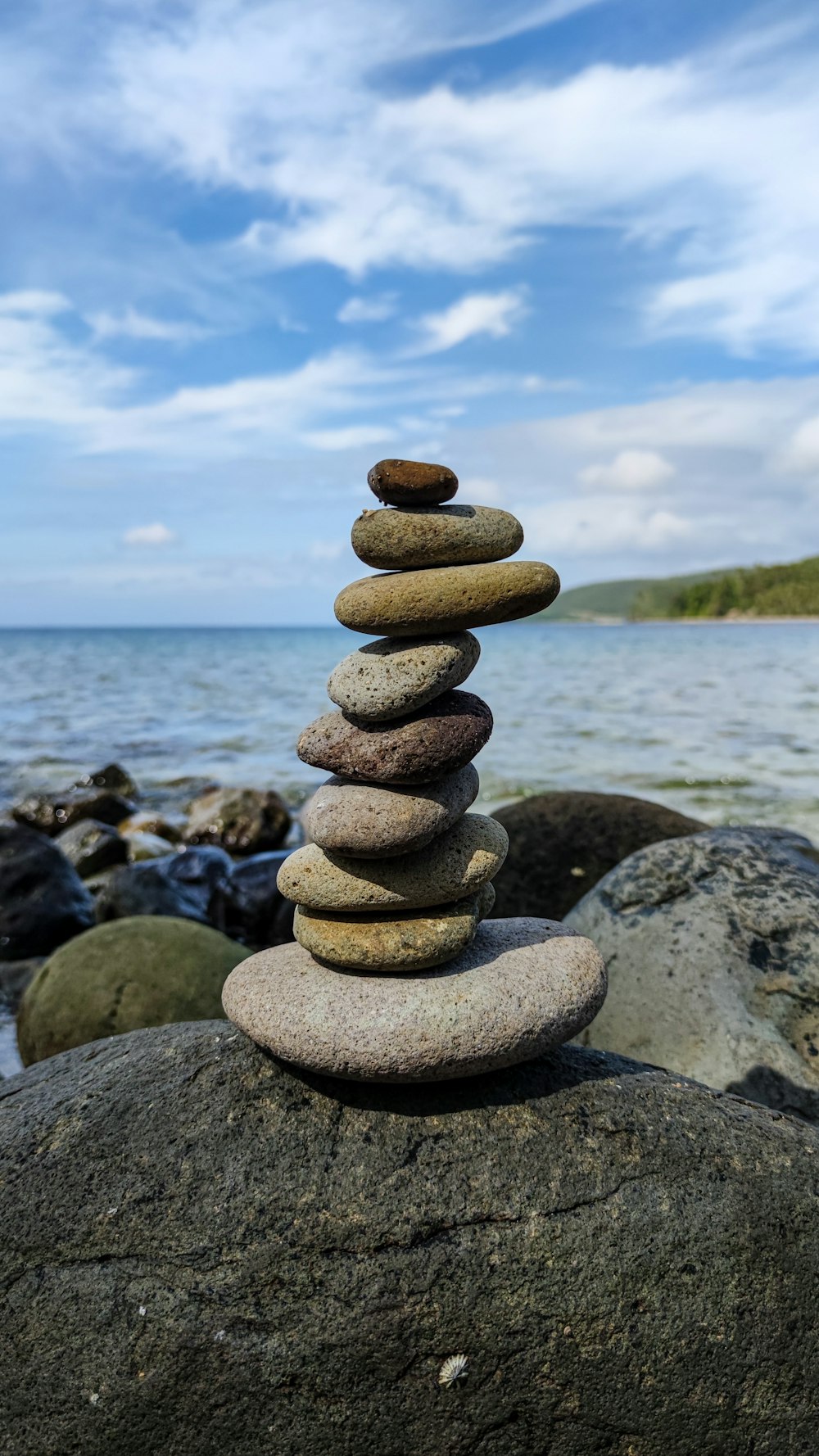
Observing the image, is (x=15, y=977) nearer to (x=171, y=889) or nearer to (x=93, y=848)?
(x=171, y=889)

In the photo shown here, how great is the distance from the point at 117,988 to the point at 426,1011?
289cm

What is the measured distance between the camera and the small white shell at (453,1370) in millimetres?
2432

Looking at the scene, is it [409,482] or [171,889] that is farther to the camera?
[171,889]

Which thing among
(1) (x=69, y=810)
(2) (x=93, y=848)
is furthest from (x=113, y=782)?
(2) (x=93, y=848)

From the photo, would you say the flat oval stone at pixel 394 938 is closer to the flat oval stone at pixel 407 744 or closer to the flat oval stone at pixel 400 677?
the flat oval stone at pixel 407 744

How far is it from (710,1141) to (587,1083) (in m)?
0.36

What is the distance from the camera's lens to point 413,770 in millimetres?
2807

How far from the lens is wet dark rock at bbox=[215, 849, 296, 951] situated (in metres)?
8.15

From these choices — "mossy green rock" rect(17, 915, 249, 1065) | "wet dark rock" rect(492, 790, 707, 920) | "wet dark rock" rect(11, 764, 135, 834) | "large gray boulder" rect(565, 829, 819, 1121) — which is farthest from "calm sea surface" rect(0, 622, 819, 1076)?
"large gray boulder" rect(565, 829, 819, 1121)

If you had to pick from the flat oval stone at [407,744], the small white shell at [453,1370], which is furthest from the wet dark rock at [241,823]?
the small white shell at [453,1370]

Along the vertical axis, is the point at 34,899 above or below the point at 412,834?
below

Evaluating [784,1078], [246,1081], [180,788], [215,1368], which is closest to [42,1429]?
[215,1368]

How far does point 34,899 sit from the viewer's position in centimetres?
785

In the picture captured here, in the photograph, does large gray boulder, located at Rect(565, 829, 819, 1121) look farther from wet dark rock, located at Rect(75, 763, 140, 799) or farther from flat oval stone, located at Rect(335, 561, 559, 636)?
wet dark rock, located at Rect(75, 763, 140, 799)
